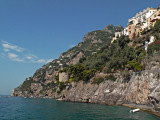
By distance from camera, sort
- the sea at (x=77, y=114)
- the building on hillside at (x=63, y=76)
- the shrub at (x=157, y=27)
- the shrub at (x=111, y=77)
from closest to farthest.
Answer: the sea at (x=77, y=114), the shrub at (x=111, y=77), the shrub at (x=157, y=27), the building on hillside at (x=63, y=76)

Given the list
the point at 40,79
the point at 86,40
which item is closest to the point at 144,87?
the point at 40,79

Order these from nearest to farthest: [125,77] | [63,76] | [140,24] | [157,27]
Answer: [125,77] < [157,27] < [140,24] < [63,76]

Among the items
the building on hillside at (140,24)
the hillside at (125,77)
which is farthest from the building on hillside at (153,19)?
the hillside at (125,77)

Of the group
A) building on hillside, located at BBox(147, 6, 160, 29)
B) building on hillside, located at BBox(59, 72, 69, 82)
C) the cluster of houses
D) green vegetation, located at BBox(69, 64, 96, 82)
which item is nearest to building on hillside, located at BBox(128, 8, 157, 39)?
the cluster of houses

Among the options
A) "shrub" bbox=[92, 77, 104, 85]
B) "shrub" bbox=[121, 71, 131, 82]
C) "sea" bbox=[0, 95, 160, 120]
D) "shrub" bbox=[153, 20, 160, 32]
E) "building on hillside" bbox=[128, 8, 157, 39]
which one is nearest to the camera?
"sea" bbox=[0, 95, 160, 120]

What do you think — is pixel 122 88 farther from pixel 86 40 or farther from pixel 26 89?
pixel 86 40

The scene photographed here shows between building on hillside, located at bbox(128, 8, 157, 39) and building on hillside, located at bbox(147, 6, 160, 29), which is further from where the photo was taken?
building on hillside, located at bbox(128, 8, 157, 39)

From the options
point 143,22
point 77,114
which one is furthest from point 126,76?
point 143,22

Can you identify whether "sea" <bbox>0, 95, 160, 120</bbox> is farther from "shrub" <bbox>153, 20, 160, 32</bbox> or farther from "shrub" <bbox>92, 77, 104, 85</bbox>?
"shrub" <bbox>153, 20, 160, 32</bbox>

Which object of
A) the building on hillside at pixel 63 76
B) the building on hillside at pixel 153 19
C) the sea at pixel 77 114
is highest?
the building on hillside at pixel 153 19

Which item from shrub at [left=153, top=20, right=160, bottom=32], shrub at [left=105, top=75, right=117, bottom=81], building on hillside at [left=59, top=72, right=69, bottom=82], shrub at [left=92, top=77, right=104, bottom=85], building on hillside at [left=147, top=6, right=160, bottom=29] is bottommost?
shrub at [left=92, top=77, right=104, bottom=85]

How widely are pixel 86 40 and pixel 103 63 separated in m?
111

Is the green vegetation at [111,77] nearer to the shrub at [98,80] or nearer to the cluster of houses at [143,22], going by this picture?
the shrub at [98,80]

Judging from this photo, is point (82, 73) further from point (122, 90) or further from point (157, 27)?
point (157, 27)
